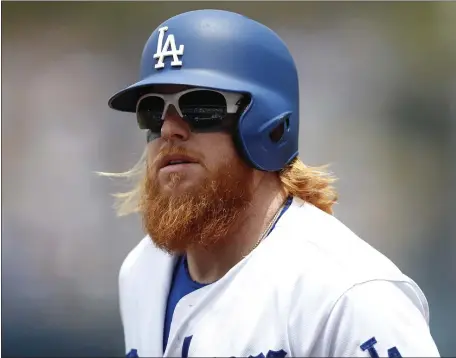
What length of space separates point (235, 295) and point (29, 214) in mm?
857

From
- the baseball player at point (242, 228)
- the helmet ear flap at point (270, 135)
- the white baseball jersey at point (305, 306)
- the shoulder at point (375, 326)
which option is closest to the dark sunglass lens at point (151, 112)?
the baseball player at point (242, 228)

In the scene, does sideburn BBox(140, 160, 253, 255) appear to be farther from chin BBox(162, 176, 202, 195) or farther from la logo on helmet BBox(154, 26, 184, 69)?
la logo on helmet BBox(154, 26, 184, 69)

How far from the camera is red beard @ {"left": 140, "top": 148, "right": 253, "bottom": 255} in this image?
882 millimetres

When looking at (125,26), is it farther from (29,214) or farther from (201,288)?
(201,288)

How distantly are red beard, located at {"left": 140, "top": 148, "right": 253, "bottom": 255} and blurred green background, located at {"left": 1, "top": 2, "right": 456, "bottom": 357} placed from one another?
500 mm

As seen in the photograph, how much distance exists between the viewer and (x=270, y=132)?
2.99 feet

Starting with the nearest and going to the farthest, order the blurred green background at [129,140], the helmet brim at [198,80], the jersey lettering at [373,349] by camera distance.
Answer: the jersey lettering at [373,349], the helmet brim at [198,80], the blurred green background at [129,140]

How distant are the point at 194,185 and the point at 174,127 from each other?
10 cm

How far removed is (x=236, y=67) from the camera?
0.88 meters

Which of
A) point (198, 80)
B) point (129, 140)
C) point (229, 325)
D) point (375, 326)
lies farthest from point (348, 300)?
point (129, 140)

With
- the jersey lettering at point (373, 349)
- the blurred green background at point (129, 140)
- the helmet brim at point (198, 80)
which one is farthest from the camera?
the blurred green background at point (129, 140)

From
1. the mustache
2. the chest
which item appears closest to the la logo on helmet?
the mustache

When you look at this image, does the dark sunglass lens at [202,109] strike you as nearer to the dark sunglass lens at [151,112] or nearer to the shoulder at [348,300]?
the dark sunglass lens at [151,112]

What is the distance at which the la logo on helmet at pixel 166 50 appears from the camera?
0.88 m
